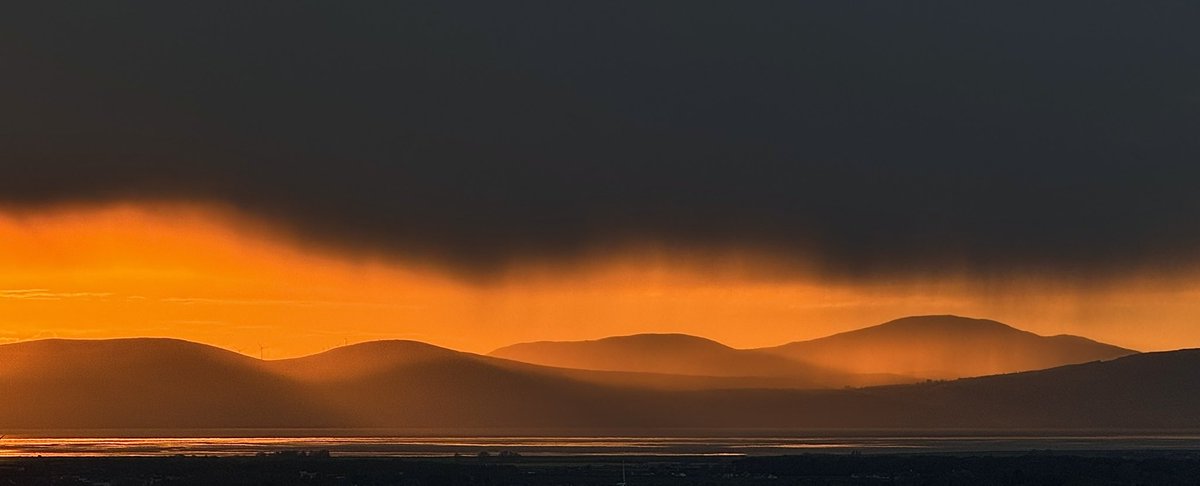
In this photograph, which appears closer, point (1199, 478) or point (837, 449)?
point (1199, 478)

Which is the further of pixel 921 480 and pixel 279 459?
pixel 279 459

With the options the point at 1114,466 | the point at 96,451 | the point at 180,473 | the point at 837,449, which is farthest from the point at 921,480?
the point at 96,451

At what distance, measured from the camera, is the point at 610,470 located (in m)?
138

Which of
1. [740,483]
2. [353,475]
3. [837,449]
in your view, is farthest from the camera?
[837,449]

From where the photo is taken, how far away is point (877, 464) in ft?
472

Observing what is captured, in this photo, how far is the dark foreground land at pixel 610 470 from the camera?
124 meters

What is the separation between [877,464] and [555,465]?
23.1 meters

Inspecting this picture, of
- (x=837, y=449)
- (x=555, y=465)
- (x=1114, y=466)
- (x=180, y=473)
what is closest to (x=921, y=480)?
(x=1114, y=466)

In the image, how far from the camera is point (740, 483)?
12288 centimetres

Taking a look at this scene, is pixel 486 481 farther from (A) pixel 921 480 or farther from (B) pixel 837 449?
(B) pixel 837 449

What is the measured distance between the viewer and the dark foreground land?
408 ft

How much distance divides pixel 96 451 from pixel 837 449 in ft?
222

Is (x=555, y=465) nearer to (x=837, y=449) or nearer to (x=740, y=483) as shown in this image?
(x=740, y=483)

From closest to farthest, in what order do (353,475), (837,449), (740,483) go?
1. (740,483)
2. (353,475)
3. (837,449)
